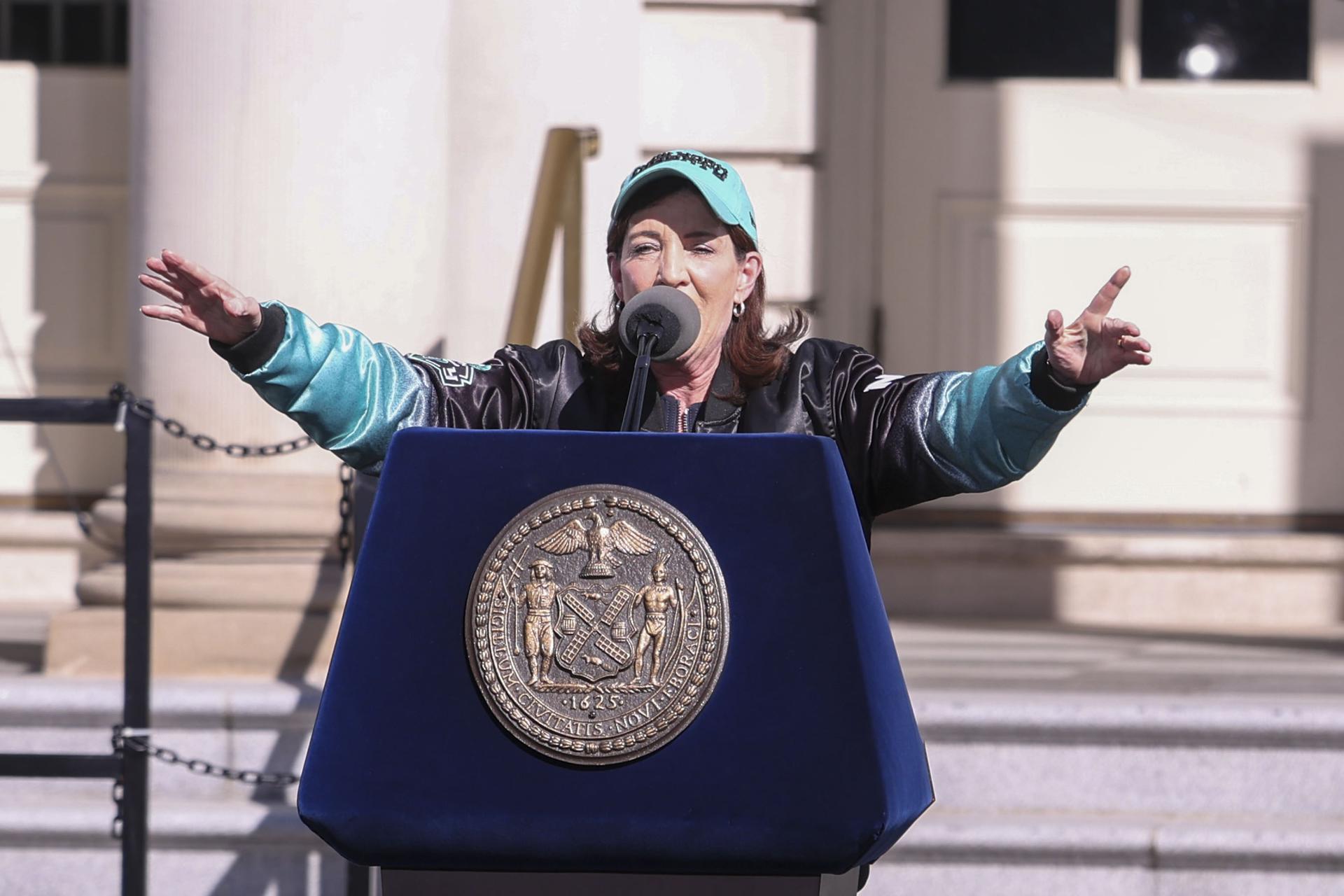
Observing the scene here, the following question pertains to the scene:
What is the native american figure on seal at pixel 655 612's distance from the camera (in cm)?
144

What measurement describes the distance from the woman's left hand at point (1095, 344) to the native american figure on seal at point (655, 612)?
538 millimetres

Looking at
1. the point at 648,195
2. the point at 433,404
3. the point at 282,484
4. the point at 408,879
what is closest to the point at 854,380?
the point at 648,195

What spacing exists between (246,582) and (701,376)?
255 centimetres

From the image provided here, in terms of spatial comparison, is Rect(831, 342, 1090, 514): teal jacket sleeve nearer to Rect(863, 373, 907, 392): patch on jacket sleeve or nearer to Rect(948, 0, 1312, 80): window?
Rect(863, 373, 907, 392): patch on jacket sleeve

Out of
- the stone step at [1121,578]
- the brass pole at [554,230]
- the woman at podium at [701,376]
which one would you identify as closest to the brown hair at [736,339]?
the woman at podium at [701,376]

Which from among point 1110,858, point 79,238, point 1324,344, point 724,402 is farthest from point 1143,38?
point 724,402

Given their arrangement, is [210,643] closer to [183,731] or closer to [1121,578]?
[183,731]

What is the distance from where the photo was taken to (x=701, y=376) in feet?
6.59

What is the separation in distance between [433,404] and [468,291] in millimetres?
2833

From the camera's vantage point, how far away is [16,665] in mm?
4355

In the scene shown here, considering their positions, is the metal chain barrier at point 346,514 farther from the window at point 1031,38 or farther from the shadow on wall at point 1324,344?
the shadow on wall at point 1324,344

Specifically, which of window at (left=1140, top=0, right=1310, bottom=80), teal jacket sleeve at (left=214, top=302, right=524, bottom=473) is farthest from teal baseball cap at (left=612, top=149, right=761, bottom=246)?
window at (left=1140, top=0, right=1310, bottom=80)

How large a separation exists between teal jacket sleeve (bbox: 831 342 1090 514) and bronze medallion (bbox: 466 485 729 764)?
0.53 m

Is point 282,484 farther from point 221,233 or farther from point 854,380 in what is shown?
point 854,380
